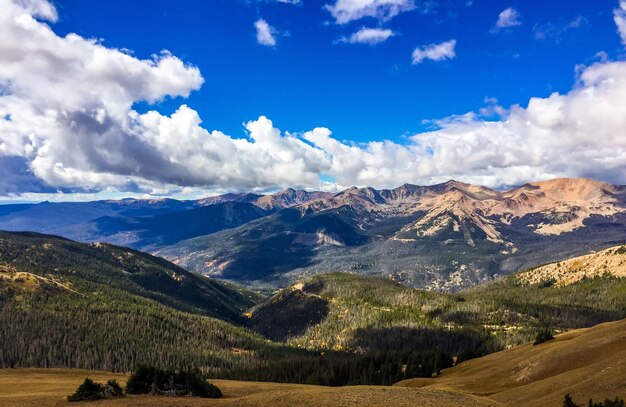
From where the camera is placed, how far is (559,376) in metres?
76.4

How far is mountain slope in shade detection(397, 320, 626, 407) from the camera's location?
203 ft

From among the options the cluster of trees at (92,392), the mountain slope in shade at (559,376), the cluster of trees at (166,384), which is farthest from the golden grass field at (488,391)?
the cluster of trees at (166,384)

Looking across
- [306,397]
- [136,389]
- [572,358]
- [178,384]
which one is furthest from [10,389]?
[572,358]

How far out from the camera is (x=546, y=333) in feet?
492

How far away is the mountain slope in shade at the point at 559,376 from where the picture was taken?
62000 millimetres

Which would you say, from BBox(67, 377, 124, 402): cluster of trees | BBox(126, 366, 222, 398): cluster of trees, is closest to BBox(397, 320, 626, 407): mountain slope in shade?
BBox(126, 366, 222, 398): cluster of trees

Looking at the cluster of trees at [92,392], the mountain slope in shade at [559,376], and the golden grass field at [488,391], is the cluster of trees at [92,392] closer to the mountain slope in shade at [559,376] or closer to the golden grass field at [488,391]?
the golden grass field at [488,391]

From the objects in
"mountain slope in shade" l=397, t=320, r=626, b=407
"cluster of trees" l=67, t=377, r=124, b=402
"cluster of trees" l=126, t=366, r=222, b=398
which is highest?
"cluster of trees" l=67, t=377, r=124, b=402

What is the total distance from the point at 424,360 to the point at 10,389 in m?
173

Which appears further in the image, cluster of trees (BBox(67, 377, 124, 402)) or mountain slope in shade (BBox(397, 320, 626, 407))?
mountain slope in shade (BBox(397, 320, 626, 407))

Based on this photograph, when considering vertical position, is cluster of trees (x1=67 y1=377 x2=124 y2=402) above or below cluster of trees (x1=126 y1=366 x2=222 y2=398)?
above

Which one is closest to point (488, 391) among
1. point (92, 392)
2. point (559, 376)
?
point (559, 376)

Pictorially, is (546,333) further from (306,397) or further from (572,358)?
(306,397)

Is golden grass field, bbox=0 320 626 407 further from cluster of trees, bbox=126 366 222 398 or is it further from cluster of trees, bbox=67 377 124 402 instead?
cluster of trees, bbox=126 366 222 398
